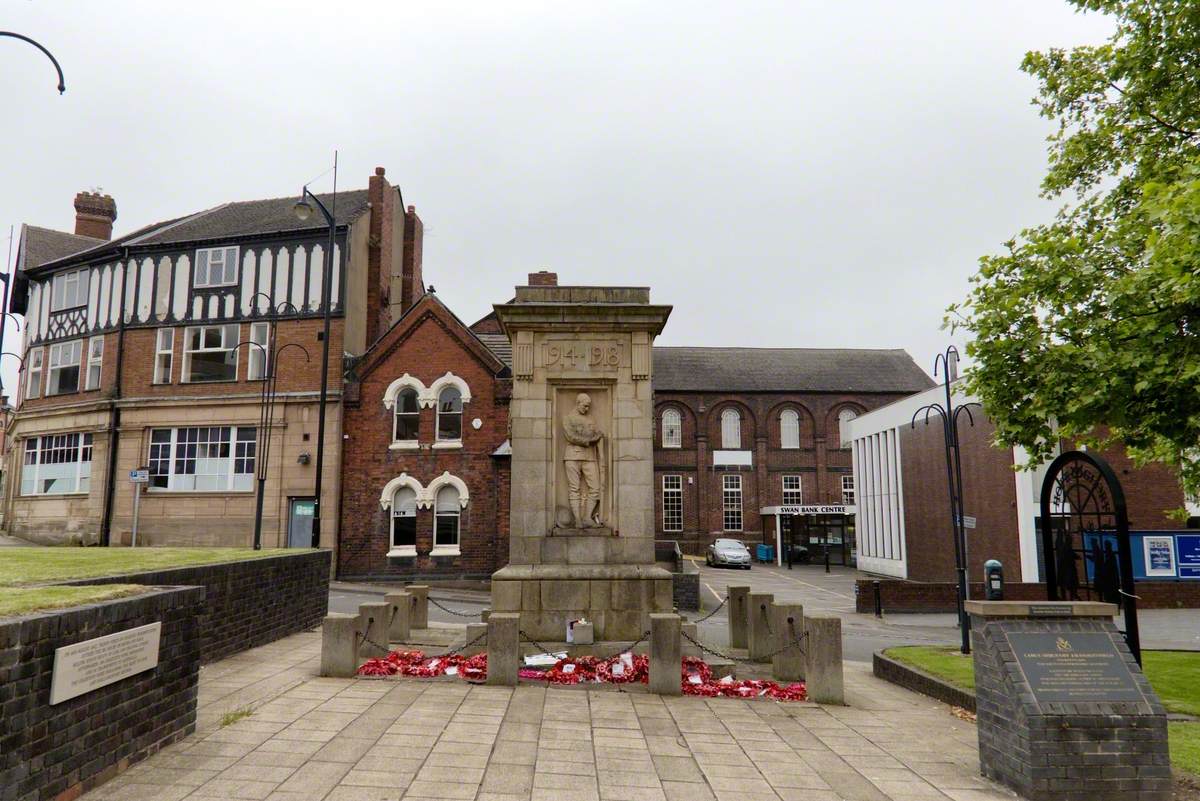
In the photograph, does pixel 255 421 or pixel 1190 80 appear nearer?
pixel 1190 80

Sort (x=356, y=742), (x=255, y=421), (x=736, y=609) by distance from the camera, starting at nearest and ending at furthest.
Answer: (x=356, y=742) < (x=736, y=609) < (x=255, y=421)

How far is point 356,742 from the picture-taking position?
689cm

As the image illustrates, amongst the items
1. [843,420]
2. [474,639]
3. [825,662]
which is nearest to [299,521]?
[474,639]

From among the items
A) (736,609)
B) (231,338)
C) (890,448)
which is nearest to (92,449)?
(231,338)

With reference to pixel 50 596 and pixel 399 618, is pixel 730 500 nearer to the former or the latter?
pixel 399 618

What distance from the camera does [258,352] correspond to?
89.6 ft

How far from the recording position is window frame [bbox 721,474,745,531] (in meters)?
46.7

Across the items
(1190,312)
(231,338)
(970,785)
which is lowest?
(970,785)

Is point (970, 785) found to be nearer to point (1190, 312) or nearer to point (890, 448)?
point (1190, 312)

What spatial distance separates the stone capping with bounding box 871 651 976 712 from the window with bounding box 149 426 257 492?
22.4 metres

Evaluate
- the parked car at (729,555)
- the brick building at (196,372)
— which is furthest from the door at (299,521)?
the parked car at (729,555)

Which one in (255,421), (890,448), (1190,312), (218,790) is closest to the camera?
(218,790)

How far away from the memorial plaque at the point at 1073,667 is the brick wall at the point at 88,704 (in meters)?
7.25

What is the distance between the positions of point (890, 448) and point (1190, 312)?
24881 millimetres
